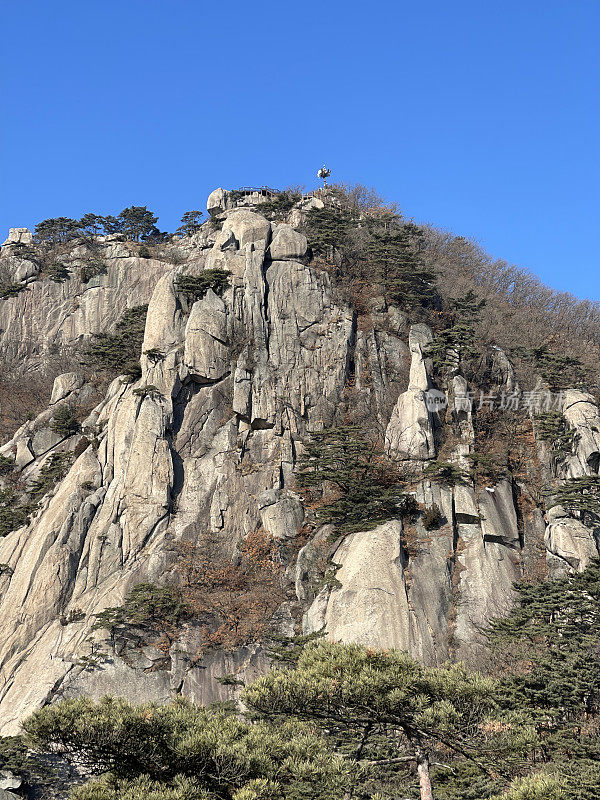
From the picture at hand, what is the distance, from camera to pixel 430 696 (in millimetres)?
15477

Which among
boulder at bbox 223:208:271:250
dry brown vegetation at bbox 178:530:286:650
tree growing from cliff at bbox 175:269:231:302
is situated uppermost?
boulder at bbox 223:208:271:250

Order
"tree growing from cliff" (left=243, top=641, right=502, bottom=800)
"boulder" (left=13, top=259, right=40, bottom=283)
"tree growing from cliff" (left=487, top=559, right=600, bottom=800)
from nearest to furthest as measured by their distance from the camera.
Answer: "tree growing from cliff" (left=243, top=641, right=502, bottom=800), "tree growing from cliff" (left=487, top=559, right=600, bottom=800), "boulder" (left=13, top=259, right=40, bottom=283)

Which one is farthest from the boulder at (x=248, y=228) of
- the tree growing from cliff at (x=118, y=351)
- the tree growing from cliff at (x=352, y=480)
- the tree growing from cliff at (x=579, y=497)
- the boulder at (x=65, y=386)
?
the tree growing from cliff at (x=579, y=497)

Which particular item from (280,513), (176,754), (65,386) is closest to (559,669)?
(176,754)

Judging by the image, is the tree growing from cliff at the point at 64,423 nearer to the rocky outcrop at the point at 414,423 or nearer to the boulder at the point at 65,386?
the boulder at the point at 65,386

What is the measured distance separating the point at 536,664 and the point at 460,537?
9.16m

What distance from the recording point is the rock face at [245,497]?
93.8 ft

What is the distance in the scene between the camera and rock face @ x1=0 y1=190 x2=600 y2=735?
28594 millimetres

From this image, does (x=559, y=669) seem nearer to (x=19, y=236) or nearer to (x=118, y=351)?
(x=118, y=351)

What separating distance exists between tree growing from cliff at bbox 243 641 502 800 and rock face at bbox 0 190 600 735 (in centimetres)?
1188

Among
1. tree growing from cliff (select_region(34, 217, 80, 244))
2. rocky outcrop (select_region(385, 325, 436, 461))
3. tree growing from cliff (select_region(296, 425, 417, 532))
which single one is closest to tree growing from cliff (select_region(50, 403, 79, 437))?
tree growing from cliff (select_region(296, 425, 417, 532))

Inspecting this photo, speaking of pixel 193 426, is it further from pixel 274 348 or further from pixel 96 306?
pixel 96 306

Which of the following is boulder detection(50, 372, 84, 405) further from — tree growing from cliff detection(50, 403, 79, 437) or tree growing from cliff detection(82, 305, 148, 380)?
tree growing from cliff detection(50, 403, 79, 437)

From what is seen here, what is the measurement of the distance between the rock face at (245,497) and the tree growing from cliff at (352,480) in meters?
0.67
